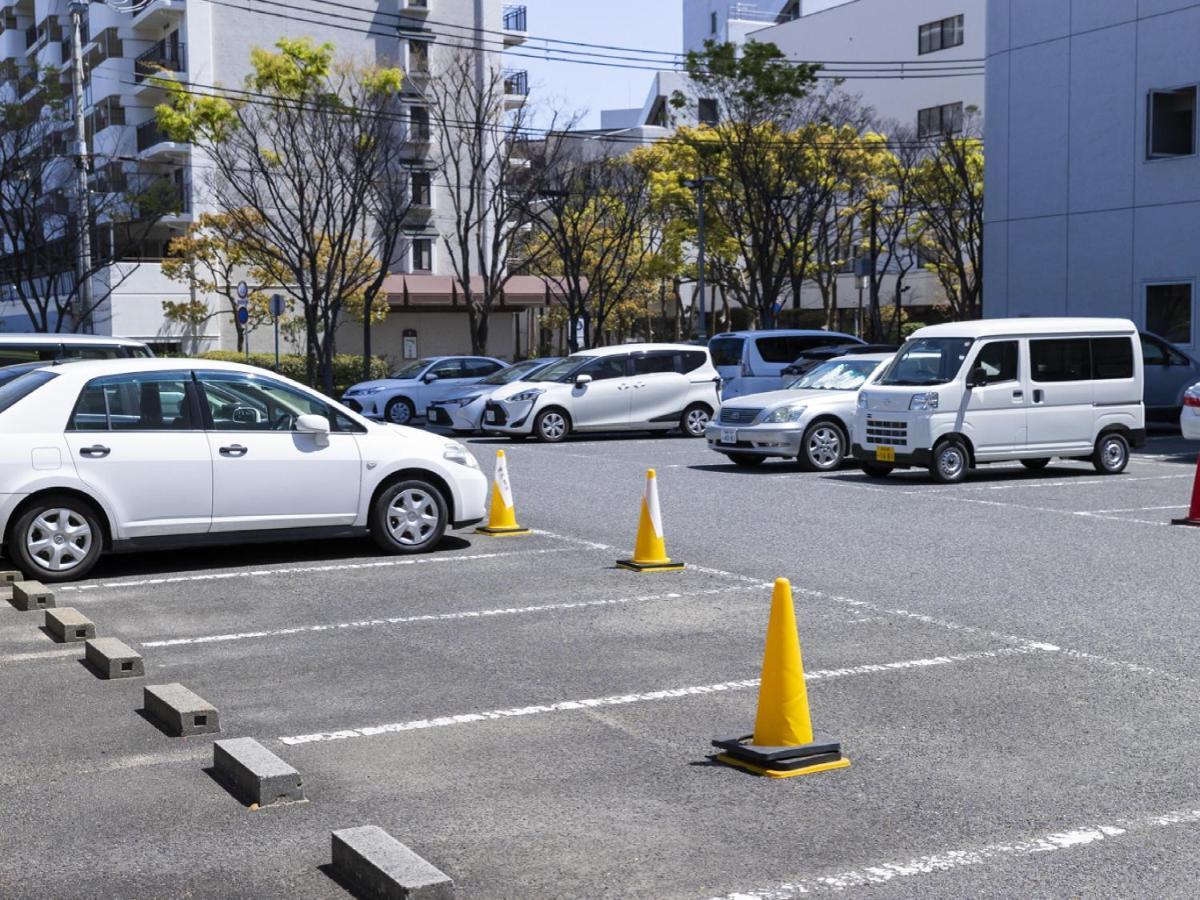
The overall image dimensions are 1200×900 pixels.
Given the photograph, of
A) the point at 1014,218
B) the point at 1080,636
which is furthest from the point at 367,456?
the point at 1014,218

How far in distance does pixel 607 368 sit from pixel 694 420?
5.88 feet

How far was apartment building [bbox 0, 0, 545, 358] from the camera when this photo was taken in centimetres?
5300

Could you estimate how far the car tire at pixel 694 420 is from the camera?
27.0 m

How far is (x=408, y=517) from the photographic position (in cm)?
1216

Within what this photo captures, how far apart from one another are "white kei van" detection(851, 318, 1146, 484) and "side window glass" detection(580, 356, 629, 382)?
8216 mm

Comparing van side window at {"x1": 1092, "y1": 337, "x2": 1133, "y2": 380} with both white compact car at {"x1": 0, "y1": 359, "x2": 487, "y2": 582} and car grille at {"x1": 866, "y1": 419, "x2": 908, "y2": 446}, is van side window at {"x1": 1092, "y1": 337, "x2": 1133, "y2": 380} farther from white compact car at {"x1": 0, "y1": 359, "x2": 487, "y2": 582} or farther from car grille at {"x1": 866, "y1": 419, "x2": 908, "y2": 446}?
white compact car at {"x1": 0, "y1": 359, "x2": 487, "y2": 582}

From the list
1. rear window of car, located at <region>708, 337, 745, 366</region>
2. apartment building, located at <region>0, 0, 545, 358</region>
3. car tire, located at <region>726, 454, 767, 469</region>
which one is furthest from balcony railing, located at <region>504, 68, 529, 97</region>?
car tire, located at <region>726, 454, 767, 469</region>

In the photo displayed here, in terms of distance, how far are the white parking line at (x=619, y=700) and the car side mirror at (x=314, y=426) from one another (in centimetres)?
490

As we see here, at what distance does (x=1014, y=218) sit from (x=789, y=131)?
31.4ft

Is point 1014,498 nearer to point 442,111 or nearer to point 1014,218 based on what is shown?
point 1014,218

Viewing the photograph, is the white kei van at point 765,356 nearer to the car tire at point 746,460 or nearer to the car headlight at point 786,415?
the car tire at point 746,460

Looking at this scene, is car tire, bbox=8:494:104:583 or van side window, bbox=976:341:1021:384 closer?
car tire, bbox=8:494:104:583

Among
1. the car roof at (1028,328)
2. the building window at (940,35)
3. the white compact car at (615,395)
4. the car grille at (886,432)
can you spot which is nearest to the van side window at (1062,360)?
→ the car roof at (1028,328)

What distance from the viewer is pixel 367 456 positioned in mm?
11883
